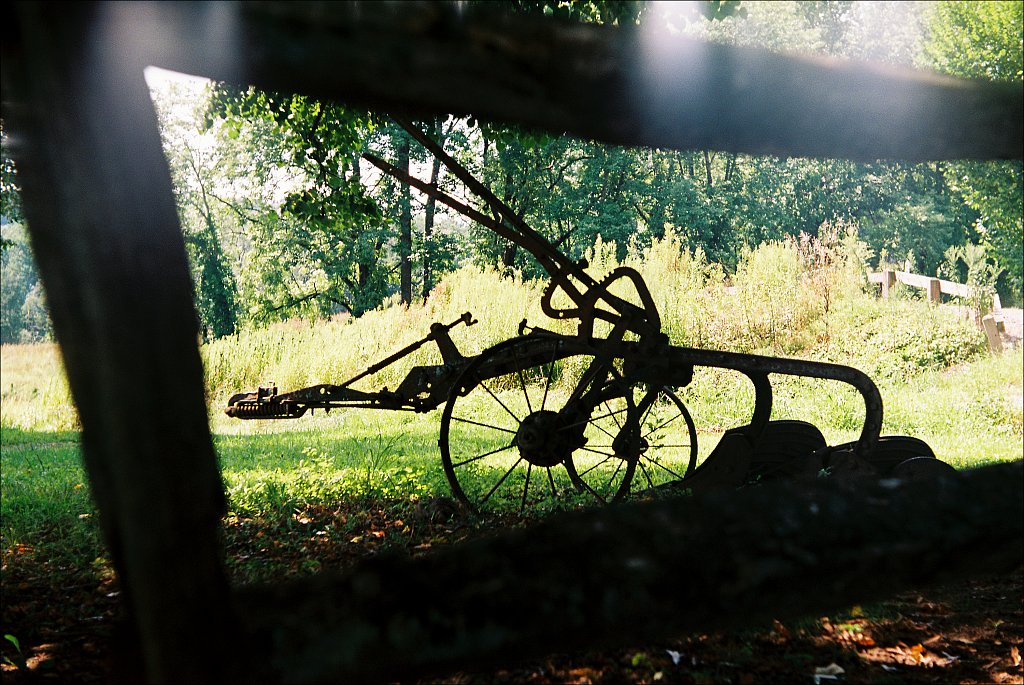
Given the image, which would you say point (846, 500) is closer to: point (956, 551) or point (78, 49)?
point (956, 551)

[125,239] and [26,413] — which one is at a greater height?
[125,239]

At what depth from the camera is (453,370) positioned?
19.2ft

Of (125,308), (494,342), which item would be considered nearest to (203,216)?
(494,342)

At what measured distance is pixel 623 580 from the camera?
1397 millimetres

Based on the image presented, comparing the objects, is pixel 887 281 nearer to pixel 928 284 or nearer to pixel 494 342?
pixel 928 284

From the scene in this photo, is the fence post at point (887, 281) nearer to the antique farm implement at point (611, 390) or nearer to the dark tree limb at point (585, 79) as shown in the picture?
the antique farm implement at point (611, 390)

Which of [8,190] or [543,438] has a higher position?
[8,190]

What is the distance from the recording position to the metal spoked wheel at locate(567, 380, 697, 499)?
18.2ft

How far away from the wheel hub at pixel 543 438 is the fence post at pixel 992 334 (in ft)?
33.1

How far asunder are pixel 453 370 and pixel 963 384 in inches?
345

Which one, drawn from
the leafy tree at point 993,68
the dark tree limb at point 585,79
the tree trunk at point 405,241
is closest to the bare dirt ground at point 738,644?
the dark tree limb at point 585,79

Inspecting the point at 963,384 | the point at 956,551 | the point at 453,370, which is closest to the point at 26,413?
the point at 453,370

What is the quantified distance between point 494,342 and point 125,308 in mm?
11269

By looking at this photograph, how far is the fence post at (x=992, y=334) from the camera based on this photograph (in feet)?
→ 42.2
